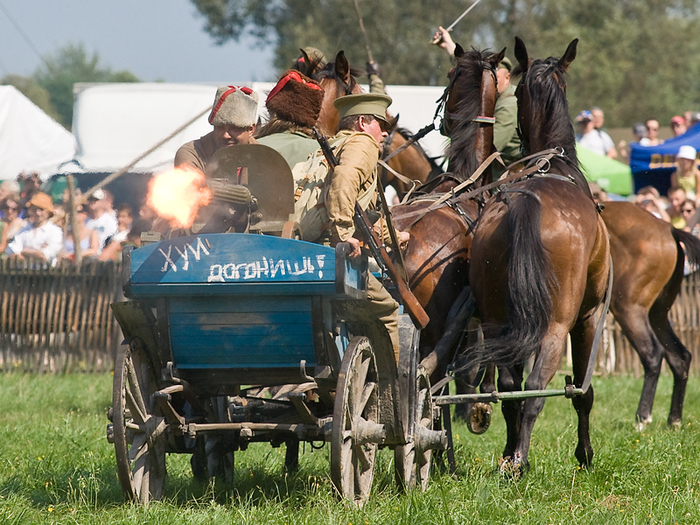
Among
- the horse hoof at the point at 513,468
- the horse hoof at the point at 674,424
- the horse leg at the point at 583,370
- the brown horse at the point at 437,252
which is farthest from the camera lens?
the horse hoof at the point at 674,424

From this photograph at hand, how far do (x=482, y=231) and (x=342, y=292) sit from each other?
1814 millimetres

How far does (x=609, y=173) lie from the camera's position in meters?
14.5

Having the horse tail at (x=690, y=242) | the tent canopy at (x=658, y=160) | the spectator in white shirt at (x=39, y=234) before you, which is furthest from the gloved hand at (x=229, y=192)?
the tent canopy at (x=658, y=160)

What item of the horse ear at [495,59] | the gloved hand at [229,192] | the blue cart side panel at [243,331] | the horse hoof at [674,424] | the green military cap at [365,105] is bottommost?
the horse hoof at [674,424]

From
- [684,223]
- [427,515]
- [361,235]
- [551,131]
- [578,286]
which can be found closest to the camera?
[427,515]

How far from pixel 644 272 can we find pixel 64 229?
792 centimetres

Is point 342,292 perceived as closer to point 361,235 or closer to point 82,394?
point 361,235

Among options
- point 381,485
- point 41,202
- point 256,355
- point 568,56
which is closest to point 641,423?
point 568,56

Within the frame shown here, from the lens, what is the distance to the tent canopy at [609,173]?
14398 mm

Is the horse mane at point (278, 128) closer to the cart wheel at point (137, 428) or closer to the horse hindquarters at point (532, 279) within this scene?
the horse hindquarters at point (532, 279)

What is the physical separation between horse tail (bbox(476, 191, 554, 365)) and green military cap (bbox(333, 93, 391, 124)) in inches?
43.8

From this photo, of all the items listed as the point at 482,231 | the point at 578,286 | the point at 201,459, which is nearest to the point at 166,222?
the point at 201,459

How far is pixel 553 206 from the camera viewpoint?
5.53 meters

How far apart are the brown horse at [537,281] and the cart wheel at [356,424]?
2.65 ft
